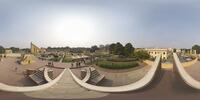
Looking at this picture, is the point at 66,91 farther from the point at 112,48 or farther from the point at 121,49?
the point at 121,49

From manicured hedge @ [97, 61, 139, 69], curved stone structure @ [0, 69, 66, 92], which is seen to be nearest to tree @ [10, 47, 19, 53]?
curved stone structure @ [0, 69, 66, 92]

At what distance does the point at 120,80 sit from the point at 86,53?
35.8 inches

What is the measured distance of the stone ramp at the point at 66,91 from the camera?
7426 millimetres

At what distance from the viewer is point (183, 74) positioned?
26.3 ft

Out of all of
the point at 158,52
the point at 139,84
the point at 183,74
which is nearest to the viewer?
the point at 158,52

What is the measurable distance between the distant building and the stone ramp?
1283 millimetres

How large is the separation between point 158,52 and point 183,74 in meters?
0.78

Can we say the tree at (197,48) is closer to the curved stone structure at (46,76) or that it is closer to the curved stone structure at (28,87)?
the curved stone structure at (28,87)

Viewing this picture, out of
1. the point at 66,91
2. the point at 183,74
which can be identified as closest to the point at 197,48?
the point at 183,74

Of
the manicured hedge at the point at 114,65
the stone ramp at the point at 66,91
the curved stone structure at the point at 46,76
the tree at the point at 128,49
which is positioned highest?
the tree at the point at 128,49

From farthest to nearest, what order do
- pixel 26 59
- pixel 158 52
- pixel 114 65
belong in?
pixel 158 52, pixel 26 59, pixel 114 65

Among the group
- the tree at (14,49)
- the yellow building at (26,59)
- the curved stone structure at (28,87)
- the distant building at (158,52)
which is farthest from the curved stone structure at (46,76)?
the distant building at (158,52)

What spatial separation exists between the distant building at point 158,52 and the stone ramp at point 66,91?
50.5 inches

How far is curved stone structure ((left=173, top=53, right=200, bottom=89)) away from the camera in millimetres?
7949
